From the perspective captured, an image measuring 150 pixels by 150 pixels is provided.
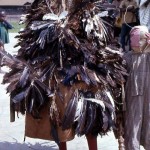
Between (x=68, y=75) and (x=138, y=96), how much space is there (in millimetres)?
632

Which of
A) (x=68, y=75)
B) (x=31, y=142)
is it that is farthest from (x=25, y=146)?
(x=68, y=75)

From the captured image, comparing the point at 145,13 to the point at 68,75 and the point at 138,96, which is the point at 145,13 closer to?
the point at 138,96

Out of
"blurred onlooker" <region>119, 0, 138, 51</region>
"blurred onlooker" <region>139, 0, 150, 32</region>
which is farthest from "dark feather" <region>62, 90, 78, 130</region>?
"blurred onlooker" <region>119, 0, 138, 51</region>

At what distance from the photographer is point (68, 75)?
11.9 ft

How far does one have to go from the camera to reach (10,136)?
5.30 m

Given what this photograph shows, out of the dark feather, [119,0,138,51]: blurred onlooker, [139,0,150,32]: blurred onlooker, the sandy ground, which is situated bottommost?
the sandy ground

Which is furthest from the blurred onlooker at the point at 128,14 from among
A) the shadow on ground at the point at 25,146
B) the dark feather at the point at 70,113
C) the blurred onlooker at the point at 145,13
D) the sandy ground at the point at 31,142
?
the dark feather at the point at 70,113

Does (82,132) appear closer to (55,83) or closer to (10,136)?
(55,83)

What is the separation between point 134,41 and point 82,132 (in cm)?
88

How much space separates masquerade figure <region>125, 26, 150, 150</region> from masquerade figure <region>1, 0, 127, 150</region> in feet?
0.32

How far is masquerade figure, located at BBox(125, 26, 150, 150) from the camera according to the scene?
3.67m

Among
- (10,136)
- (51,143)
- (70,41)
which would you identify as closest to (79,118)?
(70,41)

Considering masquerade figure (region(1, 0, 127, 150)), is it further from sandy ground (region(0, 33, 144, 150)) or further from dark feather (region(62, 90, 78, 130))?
sandy ground (region(0, 33, 144, 150))

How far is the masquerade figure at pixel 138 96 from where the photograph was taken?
12.0ft
